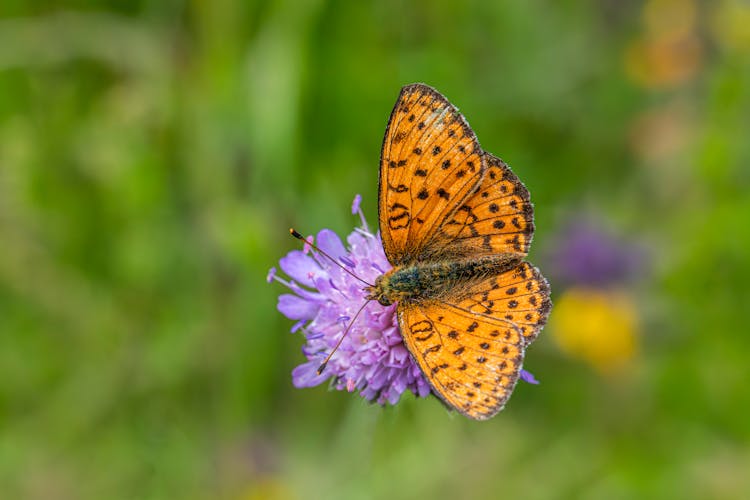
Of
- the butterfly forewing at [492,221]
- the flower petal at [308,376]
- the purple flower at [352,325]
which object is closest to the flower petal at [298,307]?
the purple flower at [352,325]

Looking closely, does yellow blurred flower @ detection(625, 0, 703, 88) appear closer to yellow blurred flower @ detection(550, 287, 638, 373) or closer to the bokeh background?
the bokeh background

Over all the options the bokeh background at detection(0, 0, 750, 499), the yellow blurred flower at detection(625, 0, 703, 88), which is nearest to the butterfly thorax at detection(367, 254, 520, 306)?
the bokeh background at detection(0, 0, 750, 499)

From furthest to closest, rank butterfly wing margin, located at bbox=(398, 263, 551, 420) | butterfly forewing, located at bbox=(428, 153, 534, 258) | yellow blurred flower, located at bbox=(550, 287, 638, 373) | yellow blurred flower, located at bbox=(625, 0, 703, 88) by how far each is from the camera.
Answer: yellow blurred flower, located at bbox=(625, 0, 703, 88) → yellow blurred flower, located at bbox=(550, 287, 638, 373) → butterfly forewing, located at bbox=(428, 153, 534, 258) → butterfly wing margin, located at bbox=(398, 263, 551, 420)

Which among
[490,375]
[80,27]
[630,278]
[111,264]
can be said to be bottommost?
[630,278]

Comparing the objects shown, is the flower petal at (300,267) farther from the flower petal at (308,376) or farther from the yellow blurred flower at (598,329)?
the yellow blurred flower at (598,329)

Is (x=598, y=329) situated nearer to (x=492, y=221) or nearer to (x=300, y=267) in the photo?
(x=492, y=221)

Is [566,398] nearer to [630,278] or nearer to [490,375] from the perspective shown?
[630,278]

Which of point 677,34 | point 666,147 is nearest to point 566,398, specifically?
point 666,147
